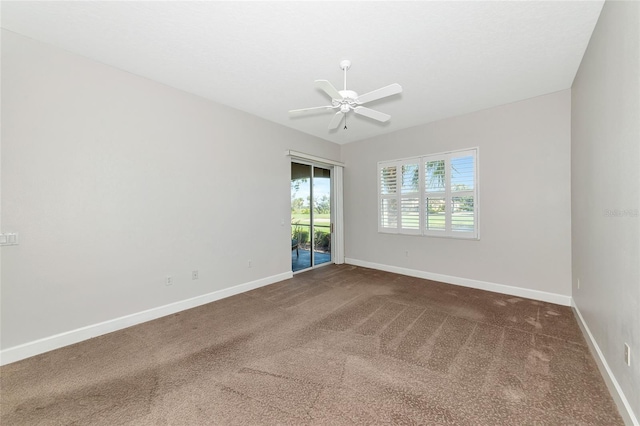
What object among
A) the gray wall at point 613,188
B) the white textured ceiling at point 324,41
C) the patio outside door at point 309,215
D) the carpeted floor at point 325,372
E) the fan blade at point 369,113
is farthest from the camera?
the patio outside door at point 309,215

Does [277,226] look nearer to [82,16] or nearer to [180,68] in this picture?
Result: [180,68]

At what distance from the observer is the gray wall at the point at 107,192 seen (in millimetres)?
2346

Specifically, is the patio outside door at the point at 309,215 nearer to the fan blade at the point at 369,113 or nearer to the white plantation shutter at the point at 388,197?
the white plantation shutter at the point at 388,197

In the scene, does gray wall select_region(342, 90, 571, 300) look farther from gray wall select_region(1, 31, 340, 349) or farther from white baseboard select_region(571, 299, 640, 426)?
gray wall select_region(1, 31, 340, 349)

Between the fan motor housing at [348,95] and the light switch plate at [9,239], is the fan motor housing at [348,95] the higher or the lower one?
the higher one

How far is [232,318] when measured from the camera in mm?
3172

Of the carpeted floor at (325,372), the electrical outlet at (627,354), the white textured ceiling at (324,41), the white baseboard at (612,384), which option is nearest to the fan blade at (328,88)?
the white textured ceiling at (324,41)

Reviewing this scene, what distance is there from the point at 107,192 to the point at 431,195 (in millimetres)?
4817

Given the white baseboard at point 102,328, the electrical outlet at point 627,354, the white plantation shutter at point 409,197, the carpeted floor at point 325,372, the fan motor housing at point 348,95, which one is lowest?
the carpeted floor at point 325,372

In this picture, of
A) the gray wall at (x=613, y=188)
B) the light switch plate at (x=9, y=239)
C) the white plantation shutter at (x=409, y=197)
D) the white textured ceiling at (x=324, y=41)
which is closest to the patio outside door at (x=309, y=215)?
the white plantation shutter at (x=409, y=197)

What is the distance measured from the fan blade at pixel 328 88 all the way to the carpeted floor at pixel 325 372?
95.3 inches

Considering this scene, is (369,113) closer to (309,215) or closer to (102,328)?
(309,215)

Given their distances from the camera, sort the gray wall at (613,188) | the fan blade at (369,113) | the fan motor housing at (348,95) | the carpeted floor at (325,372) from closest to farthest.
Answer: the gray wall at (613,188)
the carpeted floor at (325,372)
the fan motor housing at (348,95)
the fan blade at (369,113)

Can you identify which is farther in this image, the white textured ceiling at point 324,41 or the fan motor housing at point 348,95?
the fan motor housing at point 348,95
